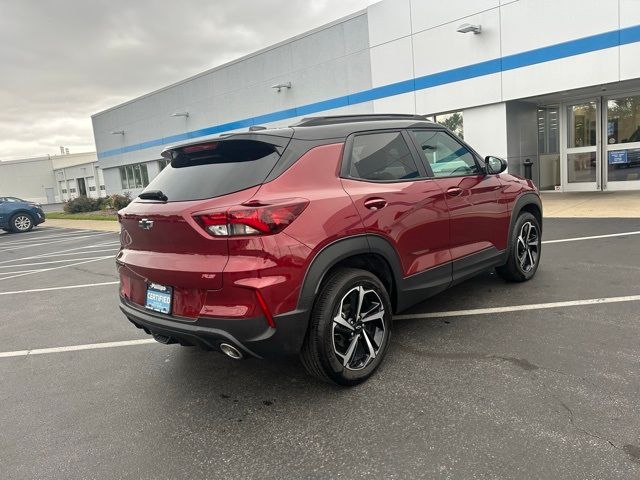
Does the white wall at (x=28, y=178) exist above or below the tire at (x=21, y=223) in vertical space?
above

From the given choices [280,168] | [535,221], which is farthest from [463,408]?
[535,221]

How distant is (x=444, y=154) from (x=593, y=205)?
807 centimetres

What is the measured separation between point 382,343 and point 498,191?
2.13m

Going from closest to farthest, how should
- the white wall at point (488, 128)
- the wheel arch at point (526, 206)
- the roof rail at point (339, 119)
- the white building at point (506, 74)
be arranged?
the roof rail at point (339, 119) → the wheel arch at point (526, 206) → the white building at point (506, 74) → the white wall at point (488, 128)

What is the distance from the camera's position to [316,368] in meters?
2.97

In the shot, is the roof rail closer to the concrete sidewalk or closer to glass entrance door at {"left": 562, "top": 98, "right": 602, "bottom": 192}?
the concrete sidewalk

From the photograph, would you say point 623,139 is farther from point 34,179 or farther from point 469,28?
point 34,179

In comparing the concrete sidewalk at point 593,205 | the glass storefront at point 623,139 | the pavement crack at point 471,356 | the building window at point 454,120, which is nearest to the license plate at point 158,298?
the pavement crack at point 471,356

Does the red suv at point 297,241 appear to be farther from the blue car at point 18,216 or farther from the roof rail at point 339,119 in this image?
the blue car at point 18,216

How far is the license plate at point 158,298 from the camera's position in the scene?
297 centimetres

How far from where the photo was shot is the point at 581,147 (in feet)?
43.1

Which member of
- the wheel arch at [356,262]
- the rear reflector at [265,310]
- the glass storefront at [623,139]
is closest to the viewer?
the rear reflector at [265,310]

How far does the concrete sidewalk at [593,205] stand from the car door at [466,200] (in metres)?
5.86

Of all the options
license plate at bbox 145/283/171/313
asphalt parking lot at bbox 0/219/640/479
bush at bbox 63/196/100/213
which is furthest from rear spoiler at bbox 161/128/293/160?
bush at bbox 63/196/100/213
